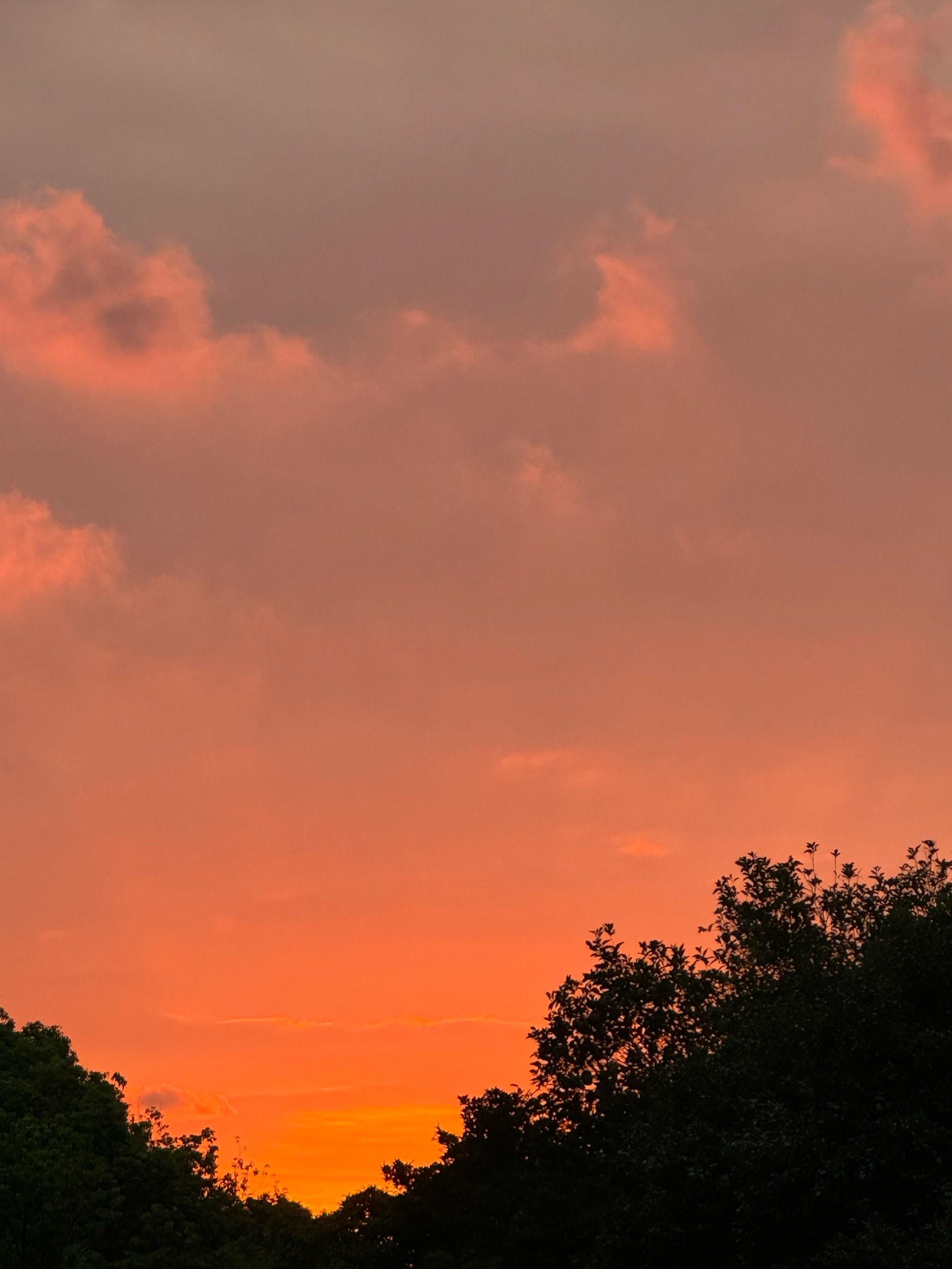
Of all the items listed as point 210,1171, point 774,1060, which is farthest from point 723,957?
point 210,1171

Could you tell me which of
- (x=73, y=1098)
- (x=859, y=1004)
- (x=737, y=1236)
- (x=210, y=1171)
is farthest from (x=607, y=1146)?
(x=210, y=1171)

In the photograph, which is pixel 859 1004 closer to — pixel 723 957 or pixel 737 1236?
pixel 737 1236

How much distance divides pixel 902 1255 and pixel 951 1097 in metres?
4.03

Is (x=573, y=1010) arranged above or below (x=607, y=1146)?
above

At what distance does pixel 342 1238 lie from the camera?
184 ft

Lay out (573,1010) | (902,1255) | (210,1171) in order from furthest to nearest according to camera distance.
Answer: (210,1171) → (573,1010) → (902,1255)

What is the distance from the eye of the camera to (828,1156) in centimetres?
2969

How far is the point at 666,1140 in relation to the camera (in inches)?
1323

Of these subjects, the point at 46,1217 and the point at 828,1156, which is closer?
the point at 828,1156

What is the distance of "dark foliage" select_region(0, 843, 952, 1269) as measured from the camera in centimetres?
2980

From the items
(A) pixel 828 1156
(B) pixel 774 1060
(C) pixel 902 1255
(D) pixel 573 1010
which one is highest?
(D) pixel 573 1010

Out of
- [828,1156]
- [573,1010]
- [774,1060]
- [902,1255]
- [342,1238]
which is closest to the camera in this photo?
[902,1255]

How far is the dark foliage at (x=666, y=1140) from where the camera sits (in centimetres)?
2980

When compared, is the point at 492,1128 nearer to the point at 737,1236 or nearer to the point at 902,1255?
the point at 737,1236
